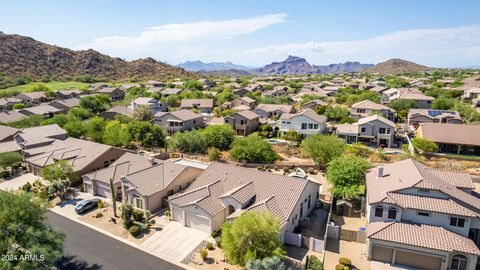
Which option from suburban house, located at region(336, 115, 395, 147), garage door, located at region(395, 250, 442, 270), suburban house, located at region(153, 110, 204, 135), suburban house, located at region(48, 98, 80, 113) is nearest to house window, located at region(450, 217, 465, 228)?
garage door, located at region(395, 250, 442, 270)

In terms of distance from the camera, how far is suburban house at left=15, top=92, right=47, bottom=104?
113812 millimetres

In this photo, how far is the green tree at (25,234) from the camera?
2171 centimetres

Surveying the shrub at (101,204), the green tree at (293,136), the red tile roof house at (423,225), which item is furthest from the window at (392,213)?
the green tree at (293,136)

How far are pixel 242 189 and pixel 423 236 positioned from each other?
690 inches

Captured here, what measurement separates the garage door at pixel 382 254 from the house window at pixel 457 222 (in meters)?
6.16

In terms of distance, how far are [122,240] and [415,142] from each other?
5288 cm

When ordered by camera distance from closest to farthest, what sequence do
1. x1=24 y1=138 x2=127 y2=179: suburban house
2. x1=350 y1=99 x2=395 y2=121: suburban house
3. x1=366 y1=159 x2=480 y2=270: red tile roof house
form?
1. x1=366 y1=159 x2=480 y2=270: red tile roof house
2. x1=24 y1=138 x2=127 y2=179: suburban house
3. x1=350 y1=99 x2=395 y2=121: suburban house

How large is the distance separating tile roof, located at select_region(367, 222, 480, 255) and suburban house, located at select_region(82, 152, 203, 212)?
77.4 ft

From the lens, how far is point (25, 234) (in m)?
22.8

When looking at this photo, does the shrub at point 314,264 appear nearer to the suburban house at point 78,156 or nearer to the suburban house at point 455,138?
the suburban house at point 78,156

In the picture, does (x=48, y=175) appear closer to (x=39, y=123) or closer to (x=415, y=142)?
(x=39, y=123)

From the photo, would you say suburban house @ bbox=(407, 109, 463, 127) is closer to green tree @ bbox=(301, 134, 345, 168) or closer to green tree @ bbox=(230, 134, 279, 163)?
green tree @ bbox=(301, 134, 345, 168)

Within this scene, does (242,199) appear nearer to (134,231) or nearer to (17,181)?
(134,231)

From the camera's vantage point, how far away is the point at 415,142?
56562mm
